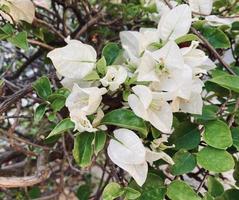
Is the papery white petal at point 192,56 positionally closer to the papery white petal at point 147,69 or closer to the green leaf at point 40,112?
the papery white petal at point 147,69

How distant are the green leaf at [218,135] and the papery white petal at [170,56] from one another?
0.30 feet

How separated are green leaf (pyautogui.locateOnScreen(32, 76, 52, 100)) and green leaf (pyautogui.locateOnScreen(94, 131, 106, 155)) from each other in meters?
0.10

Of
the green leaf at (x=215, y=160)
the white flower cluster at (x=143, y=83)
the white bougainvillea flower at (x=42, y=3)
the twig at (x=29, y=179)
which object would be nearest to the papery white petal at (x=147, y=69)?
the white flower cluster at (x=143, y=83)

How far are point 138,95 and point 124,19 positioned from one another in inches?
15.7

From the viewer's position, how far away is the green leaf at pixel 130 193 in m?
0.43

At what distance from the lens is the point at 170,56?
41 cm

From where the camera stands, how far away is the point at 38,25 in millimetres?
671

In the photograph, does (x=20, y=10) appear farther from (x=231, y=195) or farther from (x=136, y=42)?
(x=231, y=195)

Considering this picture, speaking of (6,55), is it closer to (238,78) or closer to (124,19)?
(124,19)

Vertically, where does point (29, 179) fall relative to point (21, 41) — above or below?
below

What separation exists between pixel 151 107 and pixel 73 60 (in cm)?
10

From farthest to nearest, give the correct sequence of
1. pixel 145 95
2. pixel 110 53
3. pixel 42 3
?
pixel 42 3
pixel 110 53
pixel 145 95

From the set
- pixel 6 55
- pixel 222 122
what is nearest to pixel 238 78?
pixel 222 122

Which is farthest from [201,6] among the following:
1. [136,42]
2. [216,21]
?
[136,42]
